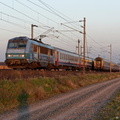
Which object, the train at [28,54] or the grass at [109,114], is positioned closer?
the grass at [109,114]

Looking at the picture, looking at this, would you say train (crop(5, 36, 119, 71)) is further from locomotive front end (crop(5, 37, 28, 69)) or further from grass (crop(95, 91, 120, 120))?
grass (crop(95, 91, 120, 120))

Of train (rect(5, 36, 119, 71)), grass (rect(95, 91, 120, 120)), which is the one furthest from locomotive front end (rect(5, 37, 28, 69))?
grass (rect(95, 91, 120, 120))

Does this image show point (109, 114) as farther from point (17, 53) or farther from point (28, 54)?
point (17, 53)

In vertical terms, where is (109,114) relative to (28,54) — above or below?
below

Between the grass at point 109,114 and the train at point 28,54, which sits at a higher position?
the train at point 28,54

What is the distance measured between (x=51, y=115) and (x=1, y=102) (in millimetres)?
3801

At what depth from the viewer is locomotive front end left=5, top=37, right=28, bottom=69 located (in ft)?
79.7

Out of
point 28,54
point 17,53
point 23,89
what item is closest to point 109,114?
point 23,89

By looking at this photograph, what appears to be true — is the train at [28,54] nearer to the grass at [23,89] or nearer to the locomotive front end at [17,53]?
the locomotive front end at [17,53]

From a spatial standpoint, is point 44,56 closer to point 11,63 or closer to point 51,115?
point 11,63

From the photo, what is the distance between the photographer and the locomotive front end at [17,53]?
24.3m

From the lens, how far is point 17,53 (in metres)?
24.6

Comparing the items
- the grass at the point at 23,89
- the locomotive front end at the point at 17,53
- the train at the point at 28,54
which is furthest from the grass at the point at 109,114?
the train at the point at 28,54

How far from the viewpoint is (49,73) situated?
2514cm
